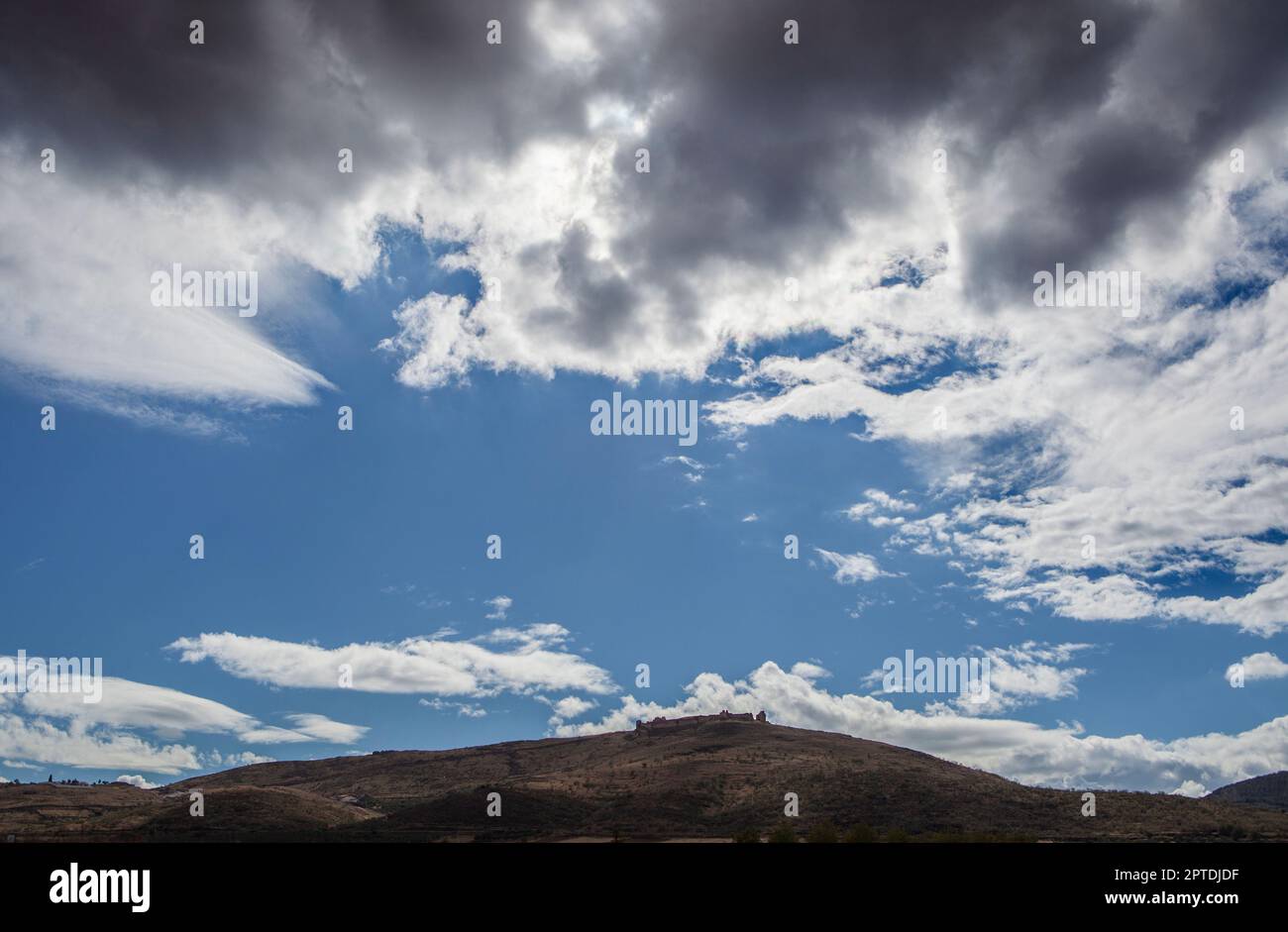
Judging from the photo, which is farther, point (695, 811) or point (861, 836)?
point (695, 811)

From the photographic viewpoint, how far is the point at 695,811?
110250mm

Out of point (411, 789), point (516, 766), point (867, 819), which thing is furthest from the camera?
point (516, 766)

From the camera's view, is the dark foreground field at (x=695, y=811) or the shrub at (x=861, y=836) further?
the dark foreground field at (x=695, y=811)

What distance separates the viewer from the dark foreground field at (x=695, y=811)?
310 ft

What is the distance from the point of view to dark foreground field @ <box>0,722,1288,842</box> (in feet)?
310

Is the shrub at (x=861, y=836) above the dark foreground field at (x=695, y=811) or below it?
above

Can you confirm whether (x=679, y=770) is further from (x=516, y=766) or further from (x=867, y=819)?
(x=516, y=766)

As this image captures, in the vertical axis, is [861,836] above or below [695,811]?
above
